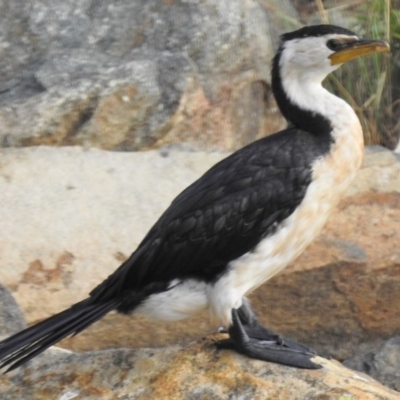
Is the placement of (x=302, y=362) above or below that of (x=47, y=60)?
below

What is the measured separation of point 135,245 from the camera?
207 inches

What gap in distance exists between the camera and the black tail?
149 inches

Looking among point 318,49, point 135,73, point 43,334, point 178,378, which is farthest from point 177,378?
point 135,73

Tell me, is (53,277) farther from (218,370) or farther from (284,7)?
(284,7)

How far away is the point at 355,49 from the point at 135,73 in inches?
94.9

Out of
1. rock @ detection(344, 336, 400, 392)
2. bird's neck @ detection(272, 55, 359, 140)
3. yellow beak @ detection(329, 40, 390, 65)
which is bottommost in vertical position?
rock @ detection(344, 336, 400, 392)

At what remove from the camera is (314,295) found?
210 inches

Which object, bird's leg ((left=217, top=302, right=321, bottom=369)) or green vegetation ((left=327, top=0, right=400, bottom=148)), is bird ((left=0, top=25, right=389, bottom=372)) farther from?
green vegetation ((left=327, top=0, right=400, bottom=148))

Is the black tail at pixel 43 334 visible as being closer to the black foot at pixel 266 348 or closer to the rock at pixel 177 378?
the rock at pixel 177 378

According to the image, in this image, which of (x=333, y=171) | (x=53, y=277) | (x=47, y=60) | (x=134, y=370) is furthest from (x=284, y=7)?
(x=134, y=370)

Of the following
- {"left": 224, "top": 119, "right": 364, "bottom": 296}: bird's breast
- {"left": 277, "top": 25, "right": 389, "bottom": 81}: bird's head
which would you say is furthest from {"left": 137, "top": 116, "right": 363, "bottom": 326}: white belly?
{"left": 277, "top": 25, "right": 389, "bottom": 81}: bird's head

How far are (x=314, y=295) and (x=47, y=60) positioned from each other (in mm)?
2231

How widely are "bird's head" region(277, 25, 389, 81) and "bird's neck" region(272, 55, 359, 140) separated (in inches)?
0.8

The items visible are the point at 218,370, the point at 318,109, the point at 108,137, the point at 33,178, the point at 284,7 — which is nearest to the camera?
the point at 218,370
